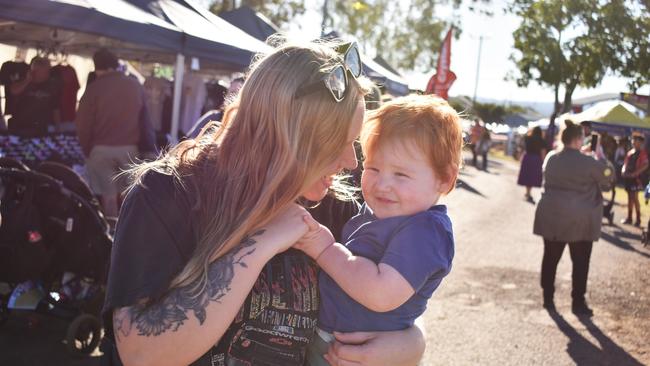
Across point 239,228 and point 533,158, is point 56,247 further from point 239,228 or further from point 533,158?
point 533,158

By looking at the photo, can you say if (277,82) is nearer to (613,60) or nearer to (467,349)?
(467,349)

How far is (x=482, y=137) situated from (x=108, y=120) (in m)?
23.1

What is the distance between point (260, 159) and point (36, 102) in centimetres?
732

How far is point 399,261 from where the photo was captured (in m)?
1.67

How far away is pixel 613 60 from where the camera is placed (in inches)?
795

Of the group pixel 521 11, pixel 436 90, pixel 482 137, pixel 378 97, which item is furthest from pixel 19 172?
pixel 482 137

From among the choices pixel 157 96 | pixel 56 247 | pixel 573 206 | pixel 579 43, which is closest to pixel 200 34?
pixel 56 247

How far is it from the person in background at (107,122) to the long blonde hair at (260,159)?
18.5 ft

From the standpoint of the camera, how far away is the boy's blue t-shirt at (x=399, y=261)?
1692mm

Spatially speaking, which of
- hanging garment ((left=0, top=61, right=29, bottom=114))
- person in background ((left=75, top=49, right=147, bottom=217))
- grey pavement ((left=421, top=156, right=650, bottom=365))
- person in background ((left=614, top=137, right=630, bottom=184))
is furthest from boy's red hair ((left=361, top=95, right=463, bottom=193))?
person in background ((left=614, top=137, right=630, bottom=184))

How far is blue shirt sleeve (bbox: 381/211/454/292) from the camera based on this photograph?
1.67 metres

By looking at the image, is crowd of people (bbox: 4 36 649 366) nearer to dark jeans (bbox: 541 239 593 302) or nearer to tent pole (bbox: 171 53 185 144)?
dark jeans (bbox: 541 239 593 302)

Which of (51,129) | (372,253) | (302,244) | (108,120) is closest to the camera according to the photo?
(302,244)

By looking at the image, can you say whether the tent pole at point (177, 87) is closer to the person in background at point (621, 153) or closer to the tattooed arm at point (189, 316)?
the tattooed arm at point (189, 316)
